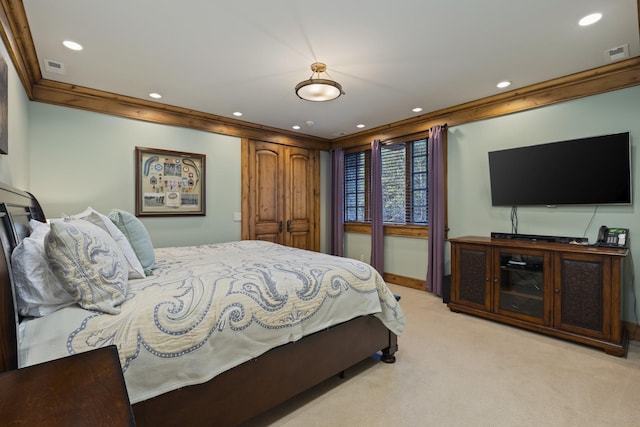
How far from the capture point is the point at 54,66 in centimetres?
269

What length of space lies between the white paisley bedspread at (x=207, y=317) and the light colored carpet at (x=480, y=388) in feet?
1.42

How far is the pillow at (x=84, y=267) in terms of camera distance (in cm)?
128

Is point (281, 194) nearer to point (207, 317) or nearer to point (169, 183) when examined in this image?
point (169, 183)

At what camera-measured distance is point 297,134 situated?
202 inches

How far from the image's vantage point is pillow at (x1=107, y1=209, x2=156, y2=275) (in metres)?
1.99

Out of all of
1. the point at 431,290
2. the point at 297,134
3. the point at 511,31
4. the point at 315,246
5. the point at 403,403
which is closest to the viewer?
the point at 403,403

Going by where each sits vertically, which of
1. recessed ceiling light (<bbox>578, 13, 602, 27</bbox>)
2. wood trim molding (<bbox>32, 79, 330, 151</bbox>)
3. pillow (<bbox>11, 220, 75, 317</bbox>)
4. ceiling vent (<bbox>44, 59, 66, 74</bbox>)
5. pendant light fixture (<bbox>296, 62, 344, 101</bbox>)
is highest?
recessed ceiling light (<bbox>578, 13, 602, 27</bbox>)

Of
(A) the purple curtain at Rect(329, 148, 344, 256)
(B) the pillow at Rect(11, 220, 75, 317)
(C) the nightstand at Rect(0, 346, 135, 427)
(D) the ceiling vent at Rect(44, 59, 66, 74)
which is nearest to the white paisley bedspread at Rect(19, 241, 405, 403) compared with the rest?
(B) the pillow at Rect(11, 220, 75, 317)

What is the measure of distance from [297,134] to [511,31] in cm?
344

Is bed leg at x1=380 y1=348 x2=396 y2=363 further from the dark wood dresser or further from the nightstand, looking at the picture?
the nightstand

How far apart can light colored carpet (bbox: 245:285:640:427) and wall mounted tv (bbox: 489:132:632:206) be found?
4.69 feet

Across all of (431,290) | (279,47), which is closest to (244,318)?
(279,47)

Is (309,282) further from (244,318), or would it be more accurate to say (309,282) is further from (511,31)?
(511,31)

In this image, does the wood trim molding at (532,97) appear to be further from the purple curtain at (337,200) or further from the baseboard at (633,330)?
the baseboard at (633,330)
